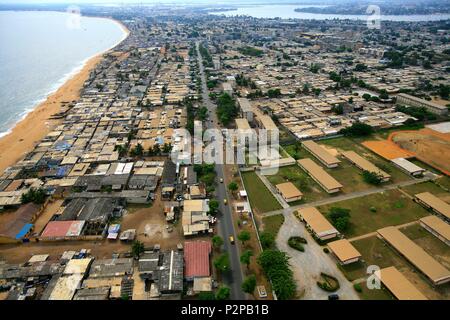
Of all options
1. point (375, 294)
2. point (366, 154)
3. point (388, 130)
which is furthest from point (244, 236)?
point (388, 130)

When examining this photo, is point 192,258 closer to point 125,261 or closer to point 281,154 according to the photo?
point 125,261

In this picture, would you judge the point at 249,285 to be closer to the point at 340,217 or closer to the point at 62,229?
the point at 340,217

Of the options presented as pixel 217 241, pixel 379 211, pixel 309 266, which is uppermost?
pixel 217 241

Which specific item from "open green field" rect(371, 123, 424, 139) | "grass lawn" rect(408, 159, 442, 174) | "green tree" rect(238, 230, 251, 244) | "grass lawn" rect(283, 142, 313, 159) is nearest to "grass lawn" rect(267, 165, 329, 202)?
"grass lawn" rect(283, 142, 313, 159)

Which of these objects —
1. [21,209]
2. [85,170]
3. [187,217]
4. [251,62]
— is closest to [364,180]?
[187,217]

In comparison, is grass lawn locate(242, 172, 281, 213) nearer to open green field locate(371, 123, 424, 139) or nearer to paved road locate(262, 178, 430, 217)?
paved road locate(262, 178, 430, 217)

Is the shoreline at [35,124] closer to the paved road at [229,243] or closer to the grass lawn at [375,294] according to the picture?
the paved road at [229,243]
